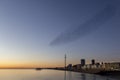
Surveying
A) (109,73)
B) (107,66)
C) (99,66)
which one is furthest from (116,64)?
(109,73)

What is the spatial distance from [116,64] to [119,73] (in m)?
45.3

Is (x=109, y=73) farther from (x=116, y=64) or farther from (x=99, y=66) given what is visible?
(x=99, y=66)

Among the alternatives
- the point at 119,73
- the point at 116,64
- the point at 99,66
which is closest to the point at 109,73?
the point at 119,73

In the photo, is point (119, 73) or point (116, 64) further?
point (116, 64)

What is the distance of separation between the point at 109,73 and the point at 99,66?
63.2m

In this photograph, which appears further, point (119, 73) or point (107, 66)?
point (107, 66)

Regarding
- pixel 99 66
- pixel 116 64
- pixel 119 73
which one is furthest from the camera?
pixel 99 66

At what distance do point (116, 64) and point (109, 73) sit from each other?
4153cm

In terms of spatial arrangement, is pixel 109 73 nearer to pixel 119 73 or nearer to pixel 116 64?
pixel 119 73

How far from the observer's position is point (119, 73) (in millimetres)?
125938

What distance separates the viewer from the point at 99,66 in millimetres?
193875

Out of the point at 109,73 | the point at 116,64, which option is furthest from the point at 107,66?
the point at 109,73

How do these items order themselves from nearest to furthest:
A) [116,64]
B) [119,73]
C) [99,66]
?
[119,73], [116,64], [99,66]

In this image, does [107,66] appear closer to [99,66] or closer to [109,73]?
[99,66]
